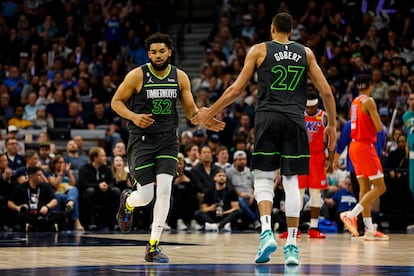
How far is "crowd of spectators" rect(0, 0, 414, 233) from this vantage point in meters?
17.1

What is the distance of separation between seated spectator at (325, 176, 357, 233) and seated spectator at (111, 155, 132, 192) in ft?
11.1

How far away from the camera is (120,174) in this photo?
16.9m

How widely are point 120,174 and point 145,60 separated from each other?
262 inches

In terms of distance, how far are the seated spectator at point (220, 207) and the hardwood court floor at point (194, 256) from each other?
2763 millimetres

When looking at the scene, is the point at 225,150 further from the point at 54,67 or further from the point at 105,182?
the point at 54,67

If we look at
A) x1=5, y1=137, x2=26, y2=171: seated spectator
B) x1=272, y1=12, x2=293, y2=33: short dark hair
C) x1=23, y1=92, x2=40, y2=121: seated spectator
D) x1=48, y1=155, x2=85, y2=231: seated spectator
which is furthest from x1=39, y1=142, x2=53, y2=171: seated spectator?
x1=272, y1=12, x2=293, y2=33: short dark hair

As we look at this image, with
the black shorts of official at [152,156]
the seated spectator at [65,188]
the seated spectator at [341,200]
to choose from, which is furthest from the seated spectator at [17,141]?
the black shorts of official at [152,156]

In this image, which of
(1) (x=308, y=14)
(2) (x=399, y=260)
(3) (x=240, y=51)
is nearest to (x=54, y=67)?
(3) (x=240, y=51)

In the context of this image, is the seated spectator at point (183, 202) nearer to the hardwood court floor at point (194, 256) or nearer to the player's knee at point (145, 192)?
the hardwood court floor at point (194, 256)

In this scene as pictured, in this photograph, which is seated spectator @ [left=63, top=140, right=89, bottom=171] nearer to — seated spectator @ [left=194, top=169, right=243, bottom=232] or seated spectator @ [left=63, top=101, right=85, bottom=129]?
seated spectator @ [left=63, top=101, right=85, bottom=129]

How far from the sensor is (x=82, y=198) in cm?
1645

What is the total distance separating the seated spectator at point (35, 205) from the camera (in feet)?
50.4

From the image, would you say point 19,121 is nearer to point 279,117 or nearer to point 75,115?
point 75,115

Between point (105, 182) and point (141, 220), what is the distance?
34.4 inches
